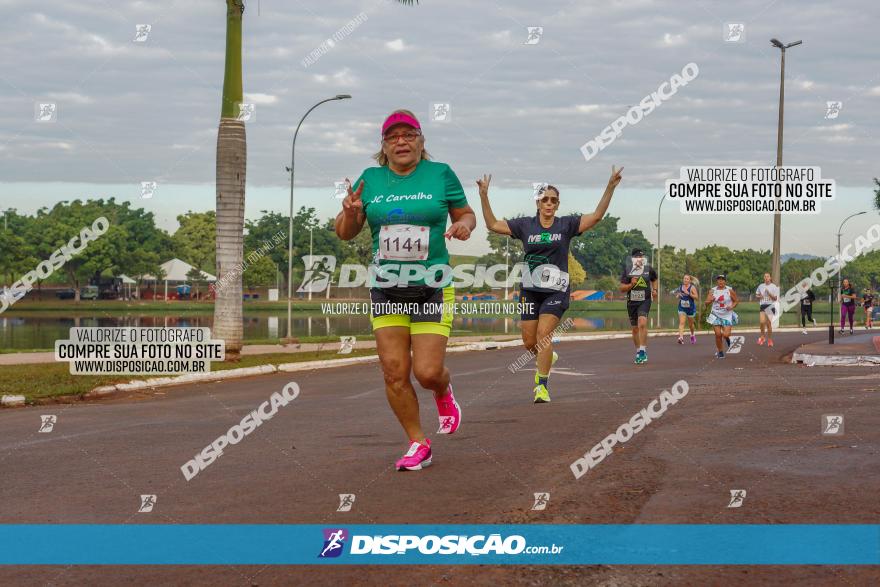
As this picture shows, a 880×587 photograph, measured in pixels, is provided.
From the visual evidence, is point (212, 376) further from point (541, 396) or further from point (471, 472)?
point (471, 472)

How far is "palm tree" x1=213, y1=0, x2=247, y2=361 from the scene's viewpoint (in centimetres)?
1794

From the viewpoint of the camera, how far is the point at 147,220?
114750 millimetres

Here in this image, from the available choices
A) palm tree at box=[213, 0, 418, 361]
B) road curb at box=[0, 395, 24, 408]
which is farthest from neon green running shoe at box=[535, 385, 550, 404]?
palm tree at box=[213, 0, 418, 361]

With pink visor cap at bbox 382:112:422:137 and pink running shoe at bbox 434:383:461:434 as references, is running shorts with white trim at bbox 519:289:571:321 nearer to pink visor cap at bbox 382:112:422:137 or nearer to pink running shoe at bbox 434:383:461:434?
pink running shoe at bbox 434:383:461:434

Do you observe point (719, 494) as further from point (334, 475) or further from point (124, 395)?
point (124, 395)

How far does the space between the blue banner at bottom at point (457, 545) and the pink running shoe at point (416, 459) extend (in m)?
1.47

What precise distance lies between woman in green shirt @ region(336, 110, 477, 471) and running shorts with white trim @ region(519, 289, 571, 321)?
14.0 feet

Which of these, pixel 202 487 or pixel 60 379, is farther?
pixel 60 379

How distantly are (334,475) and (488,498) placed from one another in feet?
4.24

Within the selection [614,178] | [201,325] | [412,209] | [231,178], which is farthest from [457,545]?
[201,325]

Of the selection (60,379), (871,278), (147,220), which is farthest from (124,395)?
(871,278)

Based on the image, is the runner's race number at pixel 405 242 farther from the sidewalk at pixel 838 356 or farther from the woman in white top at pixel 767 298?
the woman in white top at pixel 767 298

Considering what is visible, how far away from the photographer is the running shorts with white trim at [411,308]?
6.20 m

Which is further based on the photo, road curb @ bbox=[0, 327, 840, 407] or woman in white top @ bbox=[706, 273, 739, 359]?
woman in white top @ bbox=[706, 273, 739, 359]
